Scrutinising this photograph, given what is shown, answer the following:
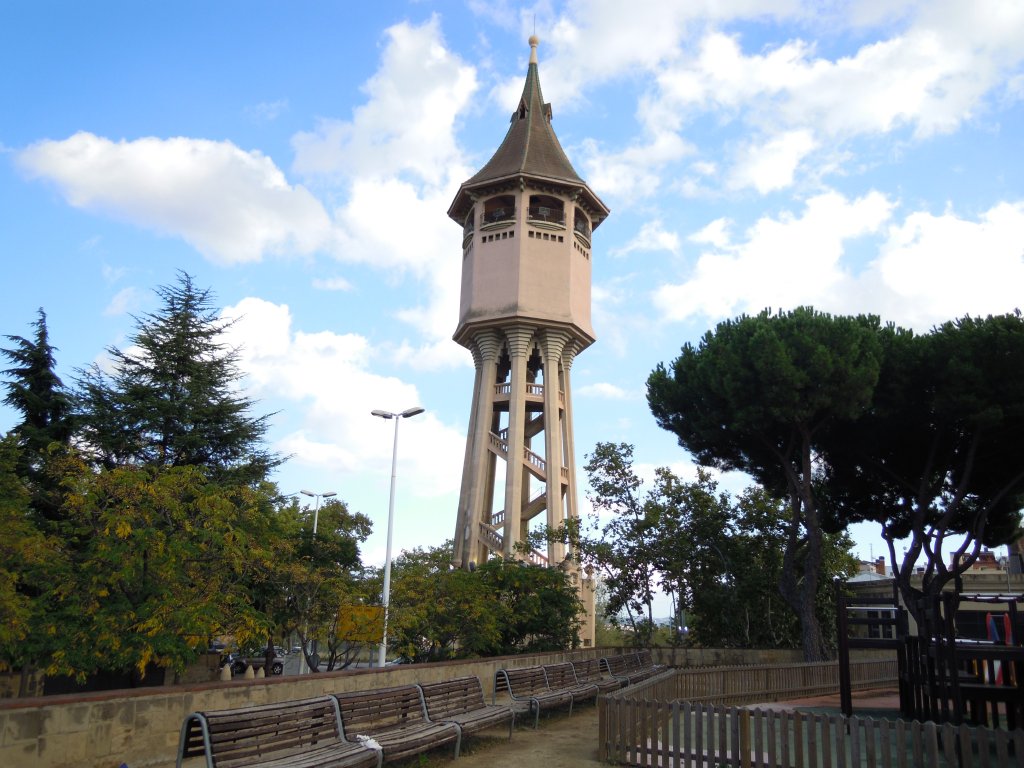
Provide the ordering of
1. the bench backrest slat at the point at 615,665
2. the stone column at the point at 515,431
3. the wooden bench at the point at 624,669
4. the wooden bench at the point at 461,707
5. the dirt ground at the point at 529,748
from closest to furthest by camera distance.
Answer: the dirt ground at the point at 529,748 → the wooden bench at the point at 461,707 → the wooden bench at the point at 624,669 → the bench backrest slat at the point at 615,665 → the stone column at the point at 515,431

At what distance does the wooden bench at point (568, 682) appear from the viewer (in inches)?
554

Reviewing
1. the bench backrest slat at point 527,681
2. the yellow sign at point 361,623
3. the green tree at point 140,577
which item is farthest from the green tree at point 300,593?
the bench backrest slat at point 527,681

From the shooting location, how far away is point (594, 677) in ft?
52.6

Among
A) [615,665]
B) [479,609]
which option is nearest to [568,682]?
[615,665]

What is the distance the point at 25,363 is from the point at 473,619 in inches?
728

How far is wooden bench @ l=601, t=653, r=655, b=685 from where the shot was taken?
16.8 metres

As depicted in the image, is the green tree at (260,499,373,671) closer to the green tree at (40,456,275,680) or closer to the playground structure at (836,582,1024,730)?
the green tree at (40,456,275,680)

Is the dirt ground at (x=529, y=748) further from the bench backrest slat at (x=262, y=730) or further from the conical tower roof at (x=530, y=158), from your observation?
the conical tower roof at (x=530, y=158)

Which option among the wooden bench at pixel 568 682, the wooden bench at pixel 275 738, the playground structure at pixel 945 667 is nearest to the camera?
the wooden bench at pixel 275 738

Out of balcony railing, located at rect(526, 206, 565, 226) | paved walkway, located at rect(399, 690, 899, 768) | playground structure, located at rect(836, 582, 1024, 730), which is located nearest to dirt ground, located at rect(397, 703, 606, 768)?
paved walkway, located at rect(399, 690, 899, 768)

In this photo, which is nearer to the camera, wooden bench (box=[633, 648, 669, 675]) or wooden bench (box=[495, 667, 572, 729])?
wooden bench (box=[495, 667, 572, 729])

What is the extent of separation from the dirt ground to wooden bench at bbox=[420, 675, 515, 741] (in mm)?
285

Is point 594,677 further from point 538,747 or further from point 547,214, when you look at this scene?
point 547,214

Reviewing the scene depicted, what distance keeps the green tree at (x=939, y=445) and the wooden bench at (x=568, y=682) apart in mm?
9300
